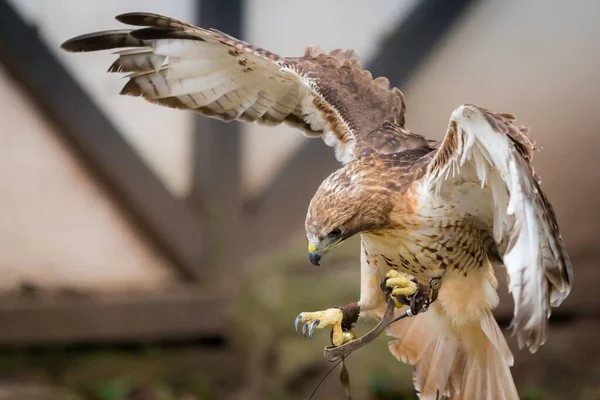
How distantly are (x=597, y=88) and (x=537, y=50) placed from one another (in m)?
0.32

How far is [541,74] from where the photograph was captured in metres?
3.45

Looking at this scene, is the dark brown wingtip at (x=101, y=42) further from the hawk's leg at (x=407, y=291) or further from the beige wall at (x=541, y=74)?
the beige wall at (x=541, y=74)

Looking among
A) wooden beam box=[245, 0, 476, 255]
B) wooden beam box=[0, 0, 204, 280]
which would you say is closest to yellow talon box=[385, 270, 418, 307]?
wooden beam box=[245, 0, 476, 255]

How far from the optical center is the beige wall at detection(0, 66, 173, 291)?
358 cm

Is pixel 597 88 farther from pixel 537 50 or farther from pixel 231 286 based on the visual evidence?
pixel 231 286

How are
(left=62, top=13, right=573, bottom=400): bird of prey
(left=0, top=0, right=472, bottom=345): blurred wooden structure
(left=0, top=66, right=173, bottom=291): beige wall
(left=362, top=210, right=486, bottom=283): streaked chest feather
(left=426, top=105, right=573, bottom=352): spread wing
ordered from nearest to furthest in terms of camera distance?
(left=426, top=105, right=573, bottom=352): spread wing → (left=62, top=13, right=573, bottom=400): bird of prey → (left=362, top=210, right=486, bottom=283): streaked chest feather → (left=0, top=0, right=472, bottom=345): blurred wooden structure → (left=0, top=66, right=173, bottom=291): beige wall

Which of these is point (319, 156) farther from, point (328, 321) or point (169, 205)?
point (328, 321)

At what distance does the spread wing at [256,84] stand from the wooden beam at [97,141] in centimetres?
163

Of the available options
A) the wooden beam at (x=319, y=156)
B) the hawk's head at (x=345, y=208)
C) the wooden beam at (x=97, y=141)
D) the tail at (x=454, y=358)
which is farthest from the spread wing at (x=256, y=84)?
the wooden beam at (x=97, y=141)

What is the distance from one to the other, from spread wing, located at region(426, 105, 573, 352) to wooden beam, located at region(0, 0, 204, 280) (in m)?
2.11

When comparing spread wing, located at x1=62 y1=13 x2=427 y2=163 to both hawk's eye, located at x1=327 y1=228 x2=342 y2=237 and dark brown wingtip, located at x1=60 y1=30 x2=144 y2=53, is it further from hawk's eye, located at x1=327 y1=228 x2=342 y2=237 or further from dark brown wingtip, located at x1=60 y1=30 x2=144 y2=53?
hawk's eye, located at x1=327 y1=228 x2=342 y2=237

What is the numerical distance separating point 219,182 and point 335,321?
1.84m

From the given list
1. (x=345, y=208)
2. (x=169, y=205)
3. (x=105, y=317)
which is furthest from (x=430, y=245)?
(x=105, y=317)

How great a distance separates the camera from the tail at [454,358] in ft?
6.40
